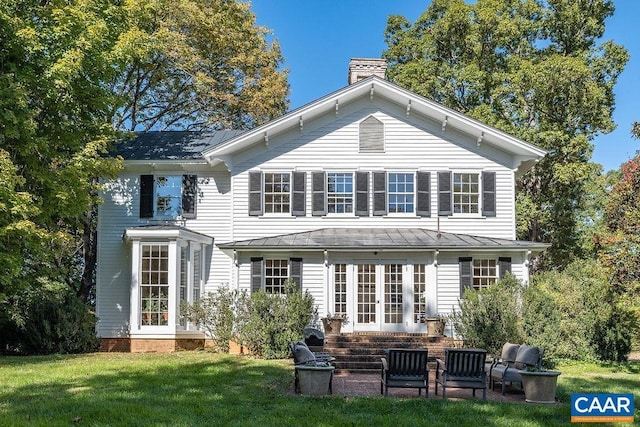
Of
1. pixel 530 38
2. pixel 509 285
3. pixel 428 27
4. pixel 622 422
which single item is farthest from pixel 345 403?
pixel 428 27

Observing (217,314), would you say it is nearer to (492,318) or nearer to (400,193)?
(400,193)

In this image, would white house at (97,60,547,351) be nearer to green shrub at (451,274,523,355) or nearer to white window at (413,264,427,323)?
white window at (413,264,427,323)

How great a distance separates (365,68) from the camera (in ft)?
69.9

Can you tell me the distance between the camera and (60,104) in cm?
1645

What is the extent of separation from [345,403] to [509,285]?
8.15 m

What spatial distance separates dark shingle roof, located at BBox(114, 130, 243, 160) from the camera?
20.1 m

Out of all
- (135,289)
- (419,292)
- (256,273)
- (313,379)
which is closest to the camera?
(313,379)

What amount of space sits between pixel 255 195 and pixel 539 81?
13.0m

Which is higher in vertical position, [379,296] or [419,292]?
[419,292]

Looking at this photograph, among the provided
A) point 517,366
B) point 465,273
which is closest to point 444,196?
point 465,273

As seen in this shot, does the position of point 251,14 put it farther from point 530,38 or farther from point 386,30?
point 530,38

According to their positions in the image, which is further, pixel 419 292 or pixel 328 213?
pixel 328 213

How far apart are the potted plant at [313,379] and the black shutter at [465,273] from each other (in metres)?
8.53

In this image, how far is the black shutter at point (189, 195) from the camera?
1969cm
